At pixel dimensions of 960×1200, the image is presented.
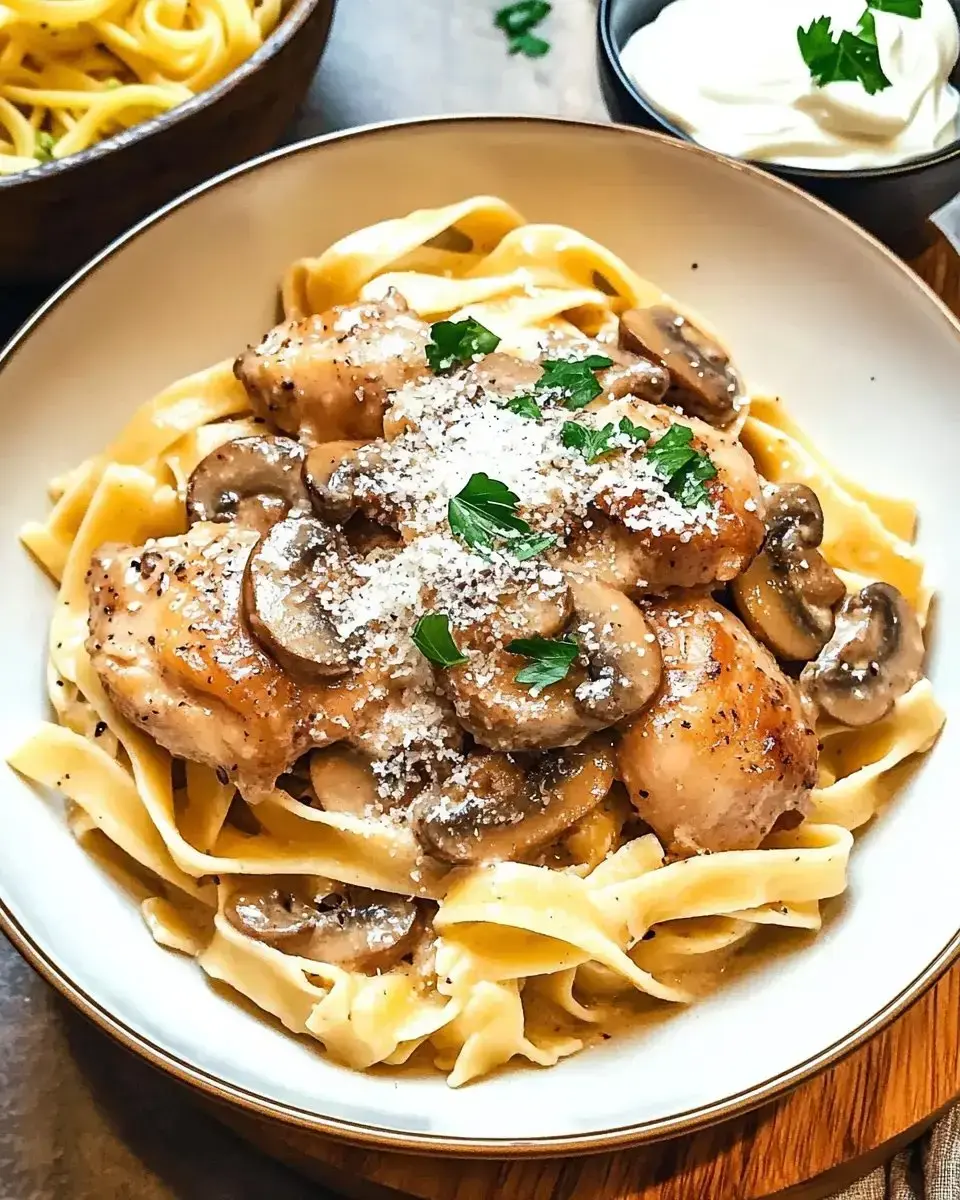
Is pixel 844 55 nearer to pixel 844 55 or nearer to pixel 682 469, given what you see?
pixel 844 55

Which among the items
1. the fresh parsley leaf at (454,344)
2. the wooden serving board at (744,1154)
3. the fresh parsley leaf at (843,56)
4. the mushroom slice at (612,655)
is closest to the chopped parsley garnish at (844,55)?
the fresh parsley leaf at (843,56)

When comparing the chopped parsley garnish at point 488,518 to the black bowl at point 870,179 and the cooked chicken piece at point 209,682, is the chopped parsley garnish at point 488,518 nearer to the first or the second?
the cooked chicken piece at point 209,682

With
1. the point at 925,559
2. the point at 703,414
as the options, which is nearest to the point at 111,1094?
the point at 703,414

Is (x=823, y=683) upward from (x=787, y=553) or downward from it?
downward

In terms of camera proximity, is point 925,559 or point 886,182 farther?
point 886,182

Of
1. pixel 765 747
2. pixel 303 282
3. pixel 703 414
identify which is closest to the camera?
pixel 765 747

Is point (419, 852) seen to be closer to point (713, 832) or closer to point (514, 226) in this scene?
point (713, 832)

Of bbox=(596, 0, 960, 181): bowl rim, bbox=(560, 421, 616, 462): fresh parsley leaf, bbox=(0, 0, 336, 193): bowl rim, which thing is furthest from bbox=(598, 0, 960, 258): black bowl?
bbox=(560, 421, 616, 462): fresh parsley leaf

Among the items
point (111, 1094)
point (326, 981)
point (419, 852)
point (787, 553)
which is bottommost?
point (111, 1094)
